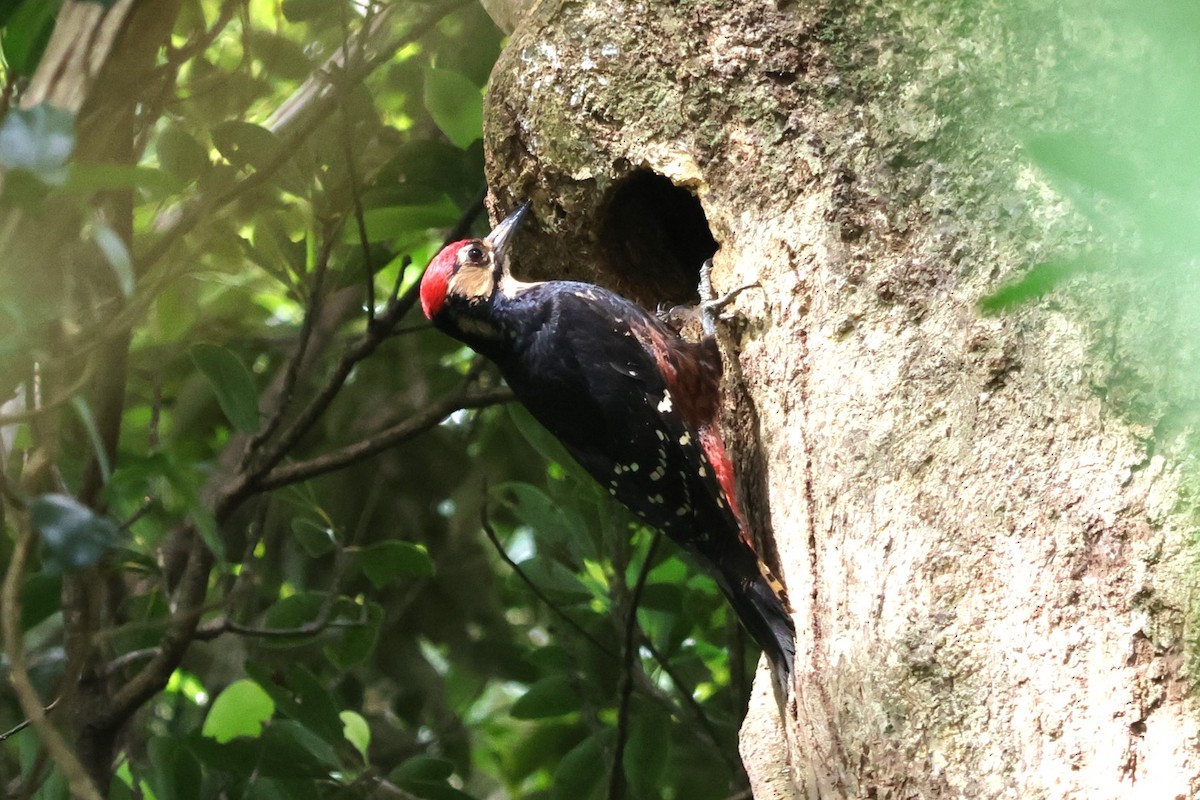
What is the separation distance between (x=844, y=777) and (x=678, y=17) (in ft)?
4.79

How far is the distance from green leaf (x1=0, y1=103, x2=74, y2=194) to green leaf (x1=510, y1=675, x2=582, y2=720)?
2.19m

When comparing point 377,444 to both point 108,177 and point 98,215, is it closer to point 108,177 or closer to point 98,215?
point 98,215

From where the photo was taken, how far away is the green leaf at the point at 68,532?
1261 millimetres

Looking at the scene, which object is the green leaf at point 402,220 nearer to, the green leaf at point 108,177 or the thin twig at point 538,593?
the thin twig at point 538,593

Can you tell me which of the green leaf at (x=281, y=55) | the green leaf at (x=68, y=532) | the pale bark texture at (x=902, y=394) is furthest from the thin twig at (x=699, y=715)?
the green leaf at (x=68, y=532)

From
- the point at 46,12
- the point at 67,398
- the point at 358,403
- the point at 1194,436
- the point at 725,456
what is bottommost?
the point at 1194,436

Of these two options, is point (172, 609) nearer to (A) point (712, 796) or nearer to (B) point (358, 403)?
(B) point (358, 403)

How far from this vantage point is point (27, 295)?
4.99 feet

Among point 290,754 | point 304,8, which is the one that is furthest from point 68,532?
point 304,8

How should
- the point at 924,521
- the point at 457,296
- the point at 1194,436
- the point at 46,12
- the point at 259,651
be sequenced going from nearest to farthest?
the point at 1194,436 < the point at 46,12 < the point at 924,521 < the point at 457,296 < the point at 259,651

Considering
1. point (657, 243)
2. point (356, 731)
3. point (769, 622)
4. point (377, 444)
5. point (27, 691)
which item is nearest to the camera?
point (27, 691)

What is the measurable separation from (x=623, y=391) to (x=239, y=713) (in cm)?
120

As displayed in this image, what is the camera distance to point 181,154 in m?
2.56

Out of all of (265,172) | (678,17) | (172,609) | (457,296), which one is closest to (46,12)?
(265,172)
